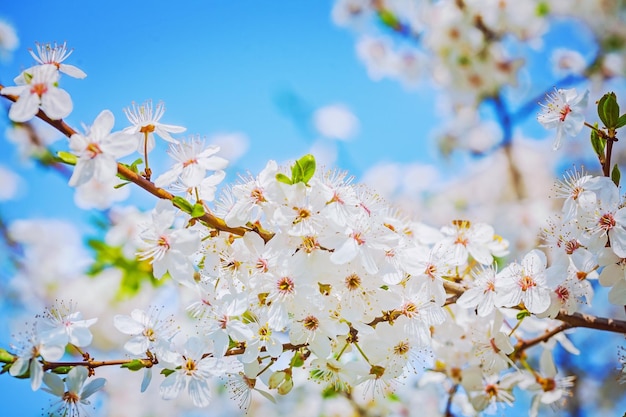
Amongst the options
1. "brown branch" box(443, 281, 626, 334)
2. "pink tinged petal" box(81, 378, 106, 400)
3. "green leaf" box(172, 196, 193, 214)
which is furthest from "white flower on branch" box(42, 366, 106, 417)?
"brown branch" box(443, 281, 626, 334)

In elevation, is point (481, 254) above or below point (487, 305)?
above

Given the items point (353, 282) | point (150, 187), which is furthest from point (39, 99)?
point (353, 282)

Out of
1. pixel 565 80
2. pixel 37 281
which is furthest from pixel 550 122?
pixel 37 281

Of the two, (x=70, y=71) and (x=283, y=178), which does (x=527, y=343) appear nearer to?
(x=283, y=178)

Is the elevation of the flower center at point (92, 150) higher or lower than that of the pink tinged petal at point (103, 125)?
lower

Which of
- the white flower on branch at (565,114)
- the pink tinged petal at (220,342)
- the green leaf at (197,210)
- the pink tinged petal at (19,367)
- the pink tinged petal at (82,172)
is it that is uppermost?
the white flower on branch at (565,114)

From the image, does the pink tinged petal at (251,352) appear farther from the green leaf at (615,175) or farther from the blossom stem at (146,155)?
the green leaf at (615,175)

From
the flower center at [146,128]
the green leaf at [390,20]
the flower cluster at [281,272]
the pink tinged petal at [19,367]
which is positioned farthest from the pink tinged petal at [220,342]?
the green leaf at [390,20]
